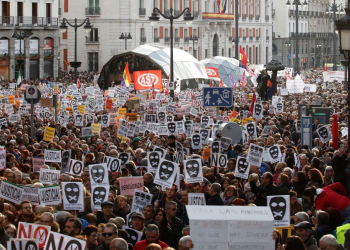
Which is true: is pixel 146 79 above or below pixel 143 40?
below

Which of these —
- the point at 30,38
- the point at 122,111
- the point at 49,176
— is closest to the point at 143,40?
the point at 30,38

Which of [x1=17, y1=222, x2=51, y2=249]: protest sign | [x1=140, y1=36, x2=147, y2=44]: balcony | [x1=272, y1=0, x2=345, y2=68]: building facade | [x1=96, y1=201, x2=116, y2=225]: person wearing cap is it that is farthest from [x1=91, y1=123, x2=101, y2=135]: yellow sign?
[x1=272, y1=0, x2=345, y2=68]: building facade

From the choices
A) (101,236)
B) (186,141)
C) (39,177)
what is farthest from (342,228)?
(186,141)

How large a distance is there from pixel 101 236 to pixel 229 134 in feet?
29.9

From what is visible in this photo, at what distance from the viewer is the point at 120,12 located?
220 feet

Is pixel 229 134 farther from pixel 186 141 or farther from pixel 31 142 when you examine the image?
pixel 31 142

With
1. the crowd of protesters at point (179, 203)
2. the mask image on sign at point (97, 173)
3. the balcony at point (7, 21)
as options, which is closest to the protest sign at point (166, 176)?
the crowd of protesters at point (179, 203)

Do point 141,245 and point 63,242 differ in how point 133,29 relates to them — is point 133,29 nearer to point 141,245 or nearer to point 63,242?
point 141,245

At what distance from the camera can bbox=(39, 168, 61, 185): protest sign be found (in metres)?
13.0

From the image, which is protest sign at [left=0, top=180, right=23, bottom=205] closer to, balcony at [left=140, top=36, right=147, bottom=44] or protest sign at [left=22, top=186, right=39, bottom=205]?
protest sign at [left=22, top=186, right=39, bottom=205]

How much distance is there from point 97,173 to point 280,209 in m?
3.32

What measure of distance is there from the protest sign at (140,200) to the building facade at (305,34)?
87.5 meters

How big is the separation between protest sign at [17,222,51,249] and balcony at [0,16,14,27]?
5091 cm

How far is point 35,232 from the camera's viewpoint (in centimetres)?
893
